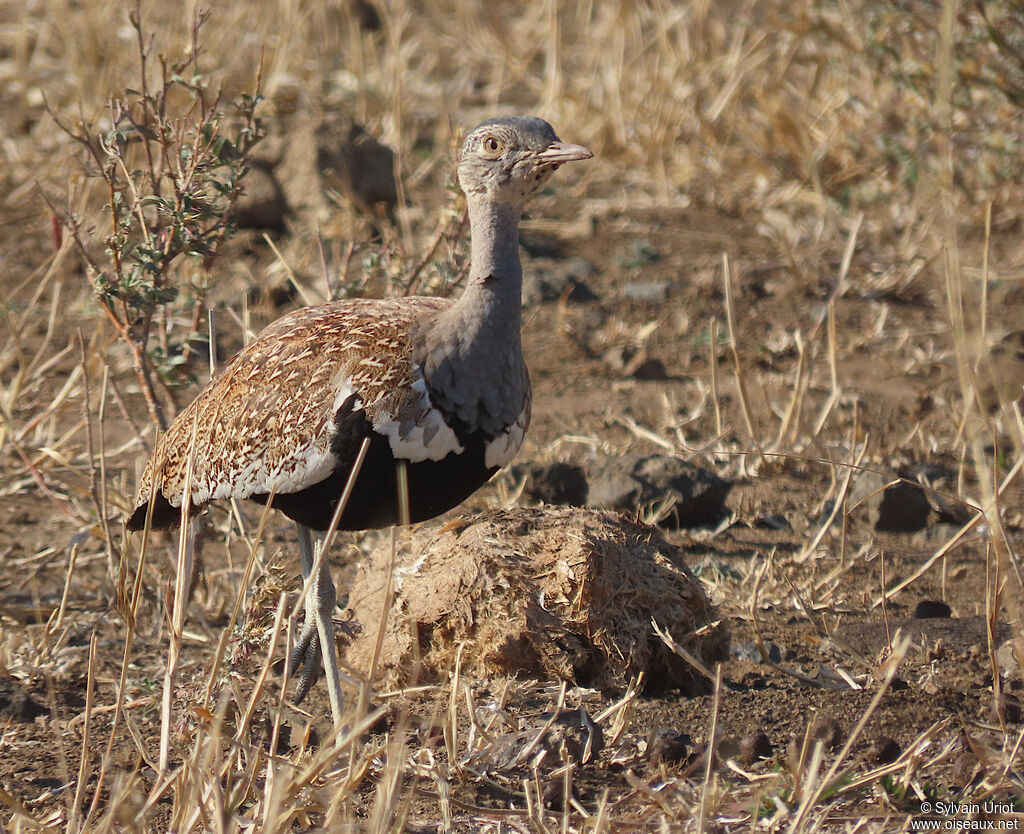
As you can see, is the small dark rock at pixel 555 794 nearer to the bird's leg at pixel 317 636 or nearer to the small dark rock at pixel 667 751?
the small dark rock at pixel 667 751

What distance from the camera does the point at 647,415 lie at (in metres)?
5.43

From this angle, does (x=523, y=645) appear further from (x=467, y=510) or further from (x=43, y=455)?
(x=43, y=455)

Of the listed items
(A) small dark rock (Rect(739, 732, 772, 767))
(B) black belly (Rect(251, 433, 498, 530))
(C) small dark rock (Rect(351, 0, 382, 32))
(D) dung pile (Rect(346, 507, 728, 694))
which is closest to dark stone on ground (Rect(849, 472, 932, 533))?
(D) dung pile (Rect(346, 507, 728, 694))

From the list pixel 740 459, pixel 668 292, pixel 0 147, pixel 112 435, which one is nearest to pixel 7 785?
pixel 112 435

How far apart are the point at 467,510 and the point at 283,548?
0.63 m

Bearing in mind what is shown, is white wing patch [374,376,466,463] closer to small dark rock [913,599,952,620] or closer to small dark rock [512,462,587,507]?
small dark rock [512,462,587,507]

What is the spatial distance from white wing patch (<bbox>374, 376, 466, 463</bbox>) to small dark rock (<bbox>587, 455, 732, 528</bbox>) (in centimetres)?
126

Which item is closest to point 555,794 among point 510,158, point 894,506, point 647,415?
point 510,158

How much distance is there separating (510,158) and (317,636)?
1.42 metres

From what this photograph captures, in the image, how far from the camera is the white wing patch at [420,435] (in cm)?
331

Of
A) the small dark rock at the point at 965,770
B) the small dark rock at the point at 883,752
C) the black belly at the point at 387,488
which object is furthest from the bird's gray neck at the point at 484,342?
the small dark rock at the point at 965,770

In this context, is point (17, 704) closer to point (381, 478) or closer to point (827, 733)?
point (381, 478)

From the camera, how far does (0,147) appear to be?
7.23 meters

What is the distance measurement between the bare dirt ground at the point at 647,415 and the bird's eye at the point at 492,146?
1020 millimetres
